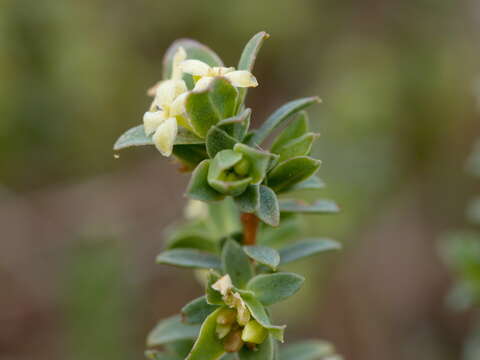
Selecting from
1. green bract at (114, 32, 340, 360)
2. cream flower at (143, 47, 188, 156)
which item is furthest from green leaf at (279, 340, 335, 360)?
cream flower at (143, 47, 188, 156)

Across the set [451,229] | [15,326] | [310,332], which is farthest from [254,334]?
[451,229]

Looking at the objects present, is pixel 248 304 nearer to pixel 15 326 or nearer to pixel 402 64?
pixel 15 326

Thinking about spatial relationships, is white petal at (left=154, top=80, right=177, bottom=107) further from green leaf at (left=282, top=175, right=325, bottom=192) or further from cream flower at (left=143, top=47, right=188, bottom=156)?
green leaf at (left=282, top=175, right=325, bottom=192)

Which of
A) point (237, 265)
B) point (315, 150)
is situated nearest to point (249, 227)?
point (237, 265)

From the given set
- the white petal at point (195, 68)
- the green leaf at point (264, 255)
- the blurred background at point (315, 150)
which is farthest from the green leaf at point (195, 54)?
the blurred background at point (315, 150)

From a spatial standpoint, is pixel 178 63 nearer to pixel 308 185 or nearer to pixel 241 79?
pixel 241 79

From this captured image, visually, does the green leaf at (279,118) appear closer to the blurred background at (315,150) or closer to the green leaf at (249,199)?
the green leaf at (249,199)
